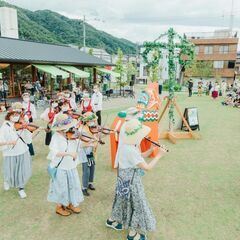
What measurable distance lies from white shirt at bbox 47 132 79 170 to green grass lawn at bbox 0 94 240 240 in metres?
1.03

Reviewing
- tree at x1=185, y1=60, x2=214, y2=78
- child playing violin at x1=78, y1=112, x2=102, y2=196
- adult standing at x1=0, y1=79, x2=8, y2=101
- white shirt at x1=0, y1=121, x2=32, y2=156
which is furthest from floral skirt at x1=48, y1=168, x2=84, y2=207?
tree at x1=185, y1=60, x2=214, y2=78

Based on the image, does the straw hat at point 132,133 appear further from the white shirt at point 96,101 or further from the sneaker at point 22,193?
the white shirt at point 96,101

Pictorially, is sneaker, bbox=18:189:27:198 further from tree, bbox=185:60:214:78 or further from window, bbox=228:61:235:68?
window, bbox=228:61:235:68

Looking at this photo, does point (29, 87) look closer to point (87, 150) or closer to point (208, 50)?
point (87, 150)

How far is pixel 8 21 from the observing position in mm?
26594

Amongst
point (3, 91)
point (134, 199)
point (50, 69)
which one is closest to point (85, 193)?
point (134, 199)

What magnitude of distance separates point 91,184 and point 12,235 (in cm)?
195

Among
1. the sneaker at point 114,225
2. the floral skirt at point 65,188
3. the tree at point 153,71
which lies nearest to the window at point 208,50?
the tree at point 153,71

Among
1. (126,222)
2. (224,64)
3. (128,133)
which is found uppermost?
(224,64)

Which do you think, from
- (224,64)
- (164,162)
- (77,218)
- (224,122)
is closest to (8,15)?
(224,122)

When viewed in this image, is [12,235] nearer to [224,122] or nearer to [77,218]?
[77,218]

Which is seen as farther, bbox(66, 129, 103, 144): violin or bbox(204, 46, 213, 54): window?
bbox(204, 46, 213, 54): window

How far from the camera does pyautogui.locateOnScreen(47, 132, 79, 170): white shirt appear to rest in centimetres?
418

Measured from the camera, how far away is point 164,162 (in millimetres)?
7496
